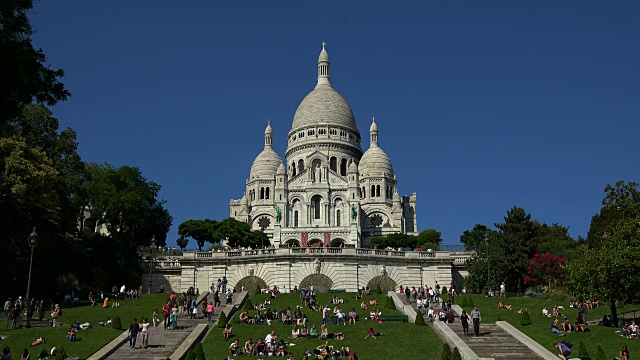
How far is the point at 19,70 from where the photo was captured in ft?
72.0

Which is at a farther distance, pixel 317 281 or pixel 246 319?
pixel 317 281

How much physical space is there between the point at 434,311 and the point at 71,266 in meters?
25.6

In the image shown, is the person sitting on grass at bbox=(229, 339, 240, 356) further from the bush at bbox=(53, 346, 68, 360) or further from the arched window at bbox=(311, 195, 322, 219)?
the arched window at bbox=(311, 195, 322, 219)

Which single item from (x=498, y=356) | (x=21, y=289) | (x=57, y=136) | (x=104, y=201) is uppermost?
(x=57, y=136)

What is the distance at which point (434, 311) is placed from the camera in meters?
38.8

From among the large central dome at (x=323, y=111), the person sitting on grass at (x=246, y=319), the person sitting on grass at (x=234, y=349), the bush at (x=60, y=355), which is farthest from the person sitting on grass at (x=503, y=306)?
the large central dome at (x=323, y=111)

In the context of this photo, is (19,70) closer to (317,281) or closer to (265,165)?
(317,281)

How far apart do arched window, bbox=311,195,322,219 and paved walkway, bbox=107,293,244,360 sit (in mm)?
66212

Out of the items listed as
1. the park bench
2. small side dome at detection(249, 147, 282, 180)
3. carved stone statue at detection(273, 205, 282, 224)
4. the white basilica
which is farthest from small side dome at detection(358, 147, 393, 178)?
the park bench

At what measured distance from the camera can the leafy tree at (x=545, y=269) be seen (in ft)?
170

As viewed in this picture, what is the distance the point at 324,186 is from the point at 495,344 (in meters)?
74.4

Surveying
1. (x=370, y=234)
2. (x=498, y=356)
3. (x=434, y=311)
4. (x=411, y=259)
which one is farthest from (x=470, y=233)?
(x=498, y=356)

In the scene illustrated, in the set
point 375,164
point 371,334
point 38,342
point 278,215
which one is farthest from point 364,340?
point 375,164

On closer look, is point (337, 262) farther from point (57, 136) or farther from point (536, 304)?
point (57, 136)
